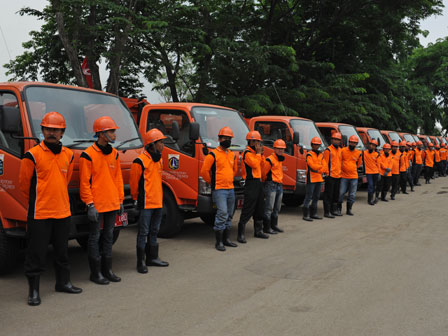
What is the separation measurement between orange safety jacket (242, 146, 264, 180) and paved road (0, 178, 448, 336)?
1.17 m

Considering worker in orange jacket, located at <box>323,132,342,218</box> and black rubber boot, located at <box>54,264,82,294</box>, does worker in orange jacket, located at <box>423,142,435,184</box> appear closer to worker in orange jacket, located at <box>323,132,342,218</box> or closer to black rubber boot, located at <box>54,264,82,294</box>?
worker in orange jacket, located at <box>323,132,342,218</box>

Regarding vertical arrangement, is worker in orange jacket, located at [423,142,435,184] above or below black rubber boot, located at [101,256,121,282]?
above

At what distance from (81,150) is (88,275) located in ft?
5.21

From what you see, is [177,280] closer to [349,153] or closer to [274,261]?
[274,261]

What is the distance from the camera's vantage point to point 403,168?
15.8 metres

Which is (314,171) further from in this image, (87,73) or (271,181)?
(87,73)

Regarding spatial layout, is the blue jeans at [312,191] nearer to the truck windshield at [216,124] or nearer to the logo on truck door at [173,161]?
the truck windshield at [216,124]

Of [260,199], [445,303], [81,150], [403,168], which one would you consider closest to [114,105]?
[81,150]

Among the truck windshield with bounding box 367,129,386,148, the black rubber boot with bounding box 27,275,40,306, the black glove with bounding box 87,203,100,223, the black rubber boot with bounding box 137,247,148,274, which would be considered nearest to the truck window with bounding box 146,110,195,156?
the black rubber boot with bounding box 137,247,148,274

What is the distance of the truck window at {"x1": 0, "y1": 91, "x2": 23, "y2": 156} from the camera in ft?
16.5

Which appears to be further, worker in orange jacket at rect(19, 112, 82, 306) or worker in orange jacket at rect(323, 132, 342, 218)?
worker in orange jacket at rect(323, 132, 342, 218)

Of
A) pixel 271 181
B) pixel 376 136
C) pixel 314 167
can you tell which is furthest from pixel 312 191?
pixel 376 136

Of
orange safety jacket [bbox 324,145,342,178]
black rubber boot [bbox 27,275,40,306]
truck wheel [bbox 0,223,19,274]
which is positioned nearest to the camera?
black rubber boot [bbox 27,275,40,306]

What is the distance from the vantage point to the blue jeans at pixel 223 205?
23.9ft
